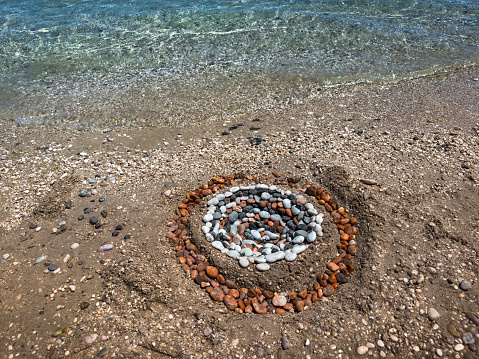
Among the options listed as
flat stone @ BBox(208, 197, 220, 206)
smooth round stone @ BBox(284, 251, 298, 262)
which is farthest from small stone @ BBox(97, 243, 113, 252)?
smooth round stone @ BBox(284, 251, 298, 262)

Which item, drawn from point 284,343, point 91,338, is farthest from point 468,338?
point 91,338

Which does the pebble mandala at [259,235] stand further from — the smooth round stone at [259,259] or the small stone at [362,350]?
the small stone at [362,350]

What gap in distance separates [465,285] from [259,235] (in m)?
2.07

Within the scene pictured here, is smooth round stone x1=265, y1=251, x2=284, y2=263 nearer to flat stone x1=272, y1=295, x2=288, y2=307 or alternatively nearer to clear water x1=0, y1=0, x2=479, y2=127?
flat stone x1=272, y1=295, x2=288, y2=307

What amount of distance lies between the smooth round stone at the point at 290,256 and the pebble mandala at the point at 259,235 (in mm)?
10

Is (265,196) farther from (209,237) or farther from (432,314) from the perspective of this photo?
(432,314)

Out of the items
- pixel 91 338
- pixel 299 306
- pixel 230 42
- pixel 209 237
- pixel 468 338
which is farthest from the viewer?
pixel 230 42

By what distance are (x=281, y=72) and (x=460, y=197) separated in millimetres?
5029

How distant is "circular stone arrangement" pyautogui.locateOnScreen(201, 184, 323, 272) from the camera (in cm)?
346

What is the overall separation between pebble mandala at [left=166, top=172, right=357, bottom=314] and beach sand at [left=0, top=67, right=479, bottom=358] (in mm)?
109

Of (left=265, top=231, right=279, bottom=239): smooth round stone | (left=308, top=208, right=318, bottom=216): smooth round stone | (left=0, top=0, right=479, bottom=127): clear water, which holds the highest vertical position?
(left=0, top=0, right=479, bottom=127): clear water

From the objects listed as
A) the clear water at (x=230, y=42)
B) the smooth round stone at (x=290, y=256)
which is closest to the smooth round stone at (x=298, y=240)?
the smooth round stone at (x=290, y=256)

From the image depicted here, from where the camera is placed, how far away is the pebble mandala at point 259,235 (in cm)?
321

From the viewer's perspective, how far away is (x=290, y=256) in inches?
132
